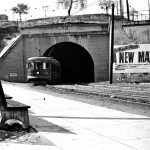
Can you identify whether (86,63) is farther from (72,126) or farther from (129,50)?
(72,126)

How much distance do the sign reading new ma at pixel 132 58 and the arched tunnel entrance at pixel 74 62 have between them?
12.3m

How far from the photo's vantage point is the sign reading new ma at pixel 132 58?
35.2 m

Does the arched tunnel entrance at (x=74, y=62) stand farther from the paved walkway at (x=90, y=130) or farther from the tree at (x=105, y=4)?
the paved walkway at (x=90, y=130)

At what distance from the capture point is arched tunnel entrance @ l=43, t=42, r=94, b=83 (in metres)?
48.4

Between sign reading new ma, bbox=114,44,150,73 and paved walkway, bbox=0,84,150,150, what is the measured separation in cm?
2401

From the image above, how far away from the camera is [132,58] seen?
3572cm

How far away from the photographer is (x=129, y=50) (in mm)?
35969

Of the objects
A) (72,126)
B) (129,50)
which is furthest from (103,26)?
(72,126)

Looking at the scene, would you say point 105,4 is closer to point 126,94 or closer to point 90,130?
point 126,94

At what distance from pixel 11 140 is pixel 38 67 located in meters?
27.7

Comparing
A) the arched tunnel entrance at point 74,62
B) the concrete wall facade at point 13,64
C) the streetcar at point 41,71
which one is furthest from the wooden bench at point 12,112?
the arched tunnel entrance at point 74,62

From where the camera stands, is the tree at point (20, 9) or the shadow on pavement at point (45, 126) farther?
the tree at point (20, 9)

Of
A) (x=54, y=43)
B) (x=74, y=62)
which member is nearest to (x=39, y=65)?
(x=54, y=43)

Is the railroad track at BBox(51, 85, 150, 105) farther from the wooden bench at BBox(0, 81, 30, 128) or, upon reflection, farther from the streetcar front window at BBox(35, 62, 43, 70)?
the streetcar front window at BBox(35, 62, 43, 70)
